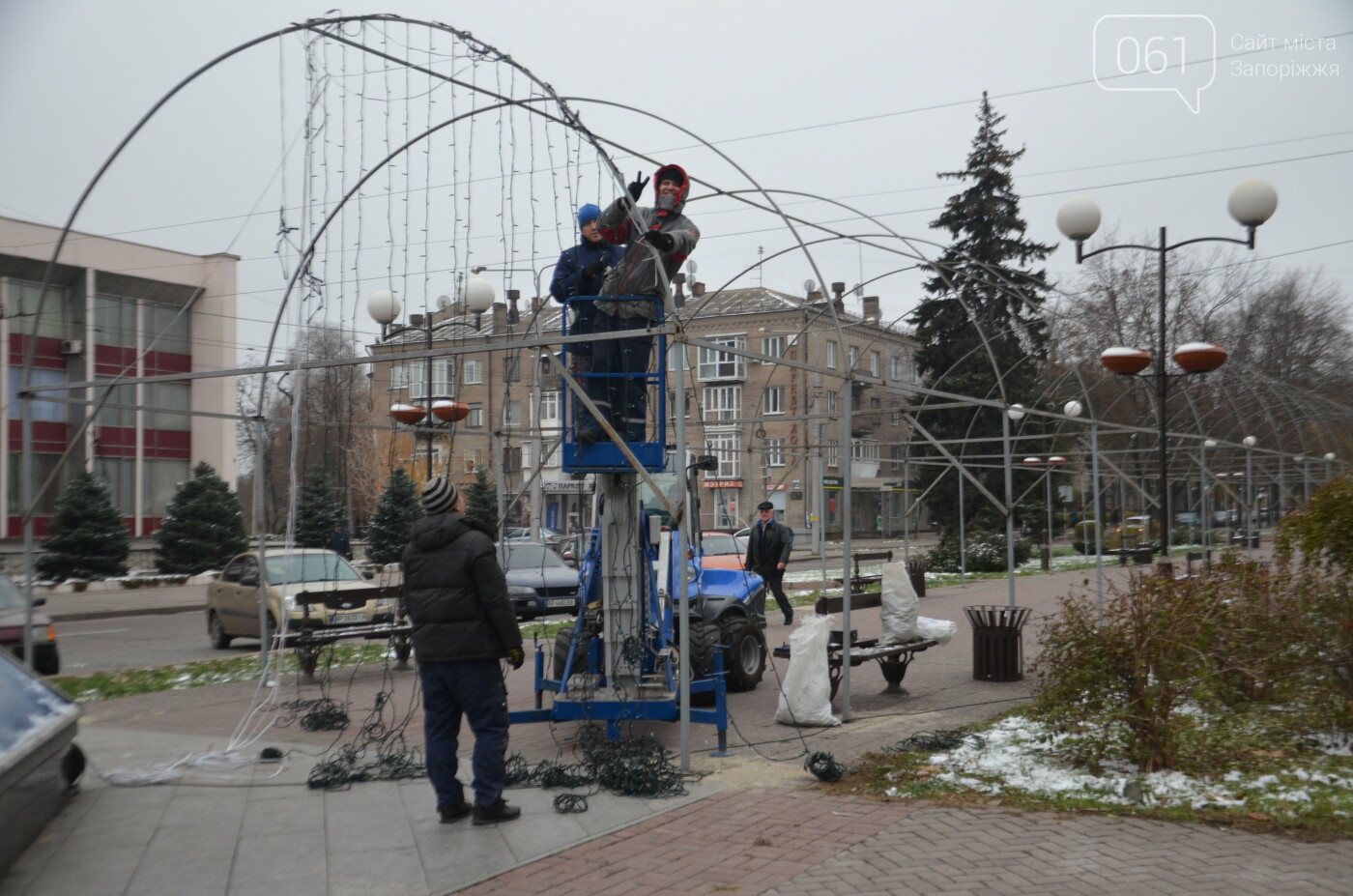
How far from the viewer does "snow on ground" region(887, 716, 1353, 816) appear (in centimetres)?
661

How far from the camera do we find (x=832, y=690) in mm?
10312

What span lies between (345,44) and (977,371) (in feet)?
124

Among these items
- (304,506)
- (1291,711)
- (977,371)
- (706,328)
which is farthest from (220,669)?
(977,371)

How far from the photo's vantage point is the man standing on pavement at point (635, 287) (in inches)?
325

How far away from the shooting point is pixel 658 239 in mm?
7957

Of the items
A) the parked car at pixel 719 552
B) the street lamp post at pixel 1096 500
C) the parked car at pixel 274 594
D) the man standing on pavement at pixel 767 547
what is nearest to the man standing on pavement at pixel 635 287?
the street lamp post at pixel 1096 500

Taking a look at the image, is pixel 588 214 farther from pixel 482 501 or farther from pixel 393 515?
pixel 482 501

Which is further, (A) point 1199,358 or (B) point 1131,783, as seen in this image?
(A) point 1199,358

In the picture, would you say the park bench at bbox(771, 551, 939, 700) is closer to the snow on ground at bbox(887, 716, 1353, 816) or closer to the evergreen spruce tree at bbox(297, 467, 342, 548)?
the snow on ground at bbox(887, 716, 1353, 816)

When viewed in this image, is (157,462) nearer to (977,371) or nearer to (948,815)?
(977,371)

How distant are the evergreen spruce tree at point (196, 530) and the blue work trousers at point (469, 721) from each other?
1254 inches

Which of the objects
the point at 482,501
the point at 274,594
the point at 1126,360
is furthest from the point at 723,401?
the point at 1126,360

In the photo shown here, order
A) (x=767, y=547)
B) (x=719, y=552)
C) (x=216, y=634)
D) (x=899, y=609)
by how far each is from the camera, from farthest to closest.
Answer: (x=719, y=552) → (x=216, y=634) → (x=767, y=547) → (x=899, y=609)

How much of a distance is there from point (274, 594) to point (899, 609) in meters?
9.83
